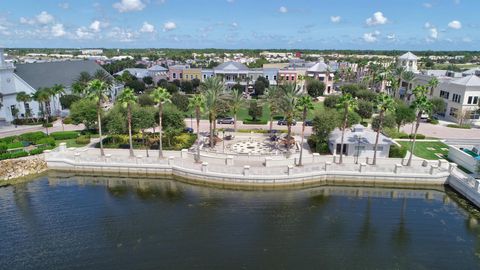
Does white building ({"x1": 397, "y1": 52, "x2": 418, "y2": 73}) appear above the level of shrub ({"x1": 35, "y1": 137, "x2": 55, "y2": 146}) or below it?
above

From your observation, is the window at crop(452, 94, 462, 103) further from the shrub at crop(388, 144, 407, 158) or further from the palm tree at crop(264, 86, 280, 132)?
the palm tree at crop(264, 86, 280, 132)

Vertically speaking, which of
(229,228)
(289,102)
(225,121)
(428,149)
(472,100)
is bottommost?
(229,228)

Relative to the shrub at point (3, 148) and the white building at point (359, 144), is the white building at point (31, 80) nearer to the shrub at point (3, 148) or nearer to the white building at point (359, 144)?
the shrub at point (3, 148)

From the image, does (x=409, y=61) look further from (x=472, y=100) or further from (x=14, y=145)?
(x=14, y=145)

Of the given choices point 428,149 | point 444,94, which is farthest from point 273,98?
point 444,94

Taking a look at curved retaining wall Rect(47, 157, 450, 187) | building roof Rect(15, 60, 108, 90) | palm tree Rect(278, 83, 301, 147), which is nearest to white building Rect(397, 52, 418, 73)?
palm tree Rect(278, 83, 301, 147)

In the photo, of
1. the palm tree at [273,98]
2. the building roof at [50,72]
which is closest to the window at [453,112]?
the palm tree at [273,98]

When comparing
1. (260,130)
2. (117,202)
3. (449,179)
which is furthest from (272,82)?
(117,202)
